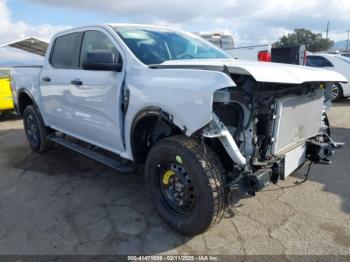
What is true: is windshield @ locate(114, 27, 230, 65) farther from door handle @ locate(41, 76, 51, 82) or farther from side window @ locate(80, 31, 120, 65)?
door handle @ locate(41, 76, 51, 82)

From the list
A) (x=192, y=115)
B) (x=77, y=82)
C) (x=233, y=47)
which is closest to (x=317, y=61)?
(x=233, y=47)

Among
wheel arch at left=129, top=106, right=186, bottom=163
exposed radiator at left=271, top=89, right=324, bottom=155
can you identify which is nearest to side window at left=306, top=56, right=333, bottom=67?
exposed radiator at left=271, top=89, right=324, bottom=155

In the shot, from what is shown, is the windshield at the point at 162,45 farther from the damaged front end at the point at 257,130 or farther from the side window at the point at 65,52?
the damaged front end at the point at 257,130

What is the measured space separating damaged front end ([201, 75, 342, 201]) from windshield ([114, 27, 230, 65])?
1107 mm

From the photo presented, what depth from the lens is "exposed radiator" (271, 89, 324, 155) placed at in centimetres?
313

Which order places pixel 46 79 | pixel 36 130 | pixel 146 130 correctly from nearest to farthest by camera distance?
pixel 146 130 < pixel 46 79 < pixel 36 130

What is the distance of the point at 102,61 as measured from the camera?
350 centimetres

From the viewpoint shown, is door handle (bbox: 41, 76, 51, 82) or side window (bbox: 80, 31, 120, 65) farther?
door handle (bbox: 41, 76, 51, 82)

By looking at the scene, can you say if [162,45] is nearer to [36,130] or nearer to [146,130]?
[146,130]

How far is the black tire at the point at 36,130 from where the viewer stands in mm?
5684

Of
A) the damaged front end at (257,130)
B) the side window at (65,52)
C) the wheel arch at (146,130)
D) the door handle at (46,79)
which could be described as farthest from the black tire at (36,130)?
the damaged front end at (257,130)

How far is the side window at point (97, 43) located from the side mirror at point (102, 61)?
118 millimetres

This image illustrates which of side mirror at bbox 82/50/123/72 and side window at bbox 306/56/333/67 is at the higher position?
side mirror at bbox 82/50/123/72

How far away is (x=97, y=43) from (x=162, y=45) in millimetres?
801
